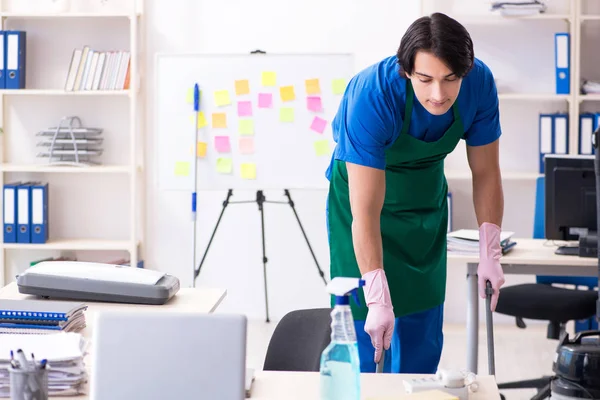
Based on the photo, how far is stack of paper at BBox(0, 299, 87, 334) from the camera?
1878 millimetres

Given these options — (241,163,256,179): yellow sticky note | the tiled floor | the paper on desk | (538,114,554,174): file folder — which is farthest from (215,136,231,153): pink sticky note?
the paper on desk

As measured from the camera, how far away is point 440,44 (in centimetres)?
185

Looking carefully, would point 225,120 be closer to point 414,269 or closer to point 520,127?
point 520,127

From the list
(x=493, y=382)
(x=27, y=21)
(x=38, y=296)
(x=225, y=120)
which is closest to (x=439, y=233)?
(x=493, y=382)

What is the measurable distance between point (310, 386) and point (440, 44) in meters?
0.78

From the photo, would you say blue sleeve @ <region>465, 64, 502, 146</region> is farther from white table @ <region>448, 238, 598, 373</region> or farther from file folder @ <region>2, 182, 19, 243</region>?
file folder @ <region>2, 182, 19, 243</region>

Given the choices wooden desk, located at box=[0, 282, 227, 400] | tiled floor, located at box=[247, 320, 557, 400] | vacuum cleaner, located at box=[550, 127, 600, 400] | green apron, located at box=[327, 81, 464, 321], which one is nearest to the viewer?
vacuum cleaner, located at box=[550, 127, 600, 400]

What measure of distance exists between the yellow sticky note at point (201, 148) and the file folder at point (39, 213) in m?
0.92

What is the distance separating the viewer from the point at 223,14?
484 centimetres

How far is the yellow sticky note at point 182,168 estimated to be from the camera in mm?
4465

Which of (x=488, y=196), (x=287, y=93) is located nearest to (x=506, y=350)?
(x=287, y=93)

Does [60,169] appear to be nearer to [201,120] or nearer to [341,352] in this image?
[201,120]

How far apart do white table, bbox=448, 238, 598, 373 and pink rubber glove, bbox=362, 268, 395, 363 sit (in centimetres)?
109

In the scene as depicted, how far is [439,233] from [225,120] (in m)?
2.22
